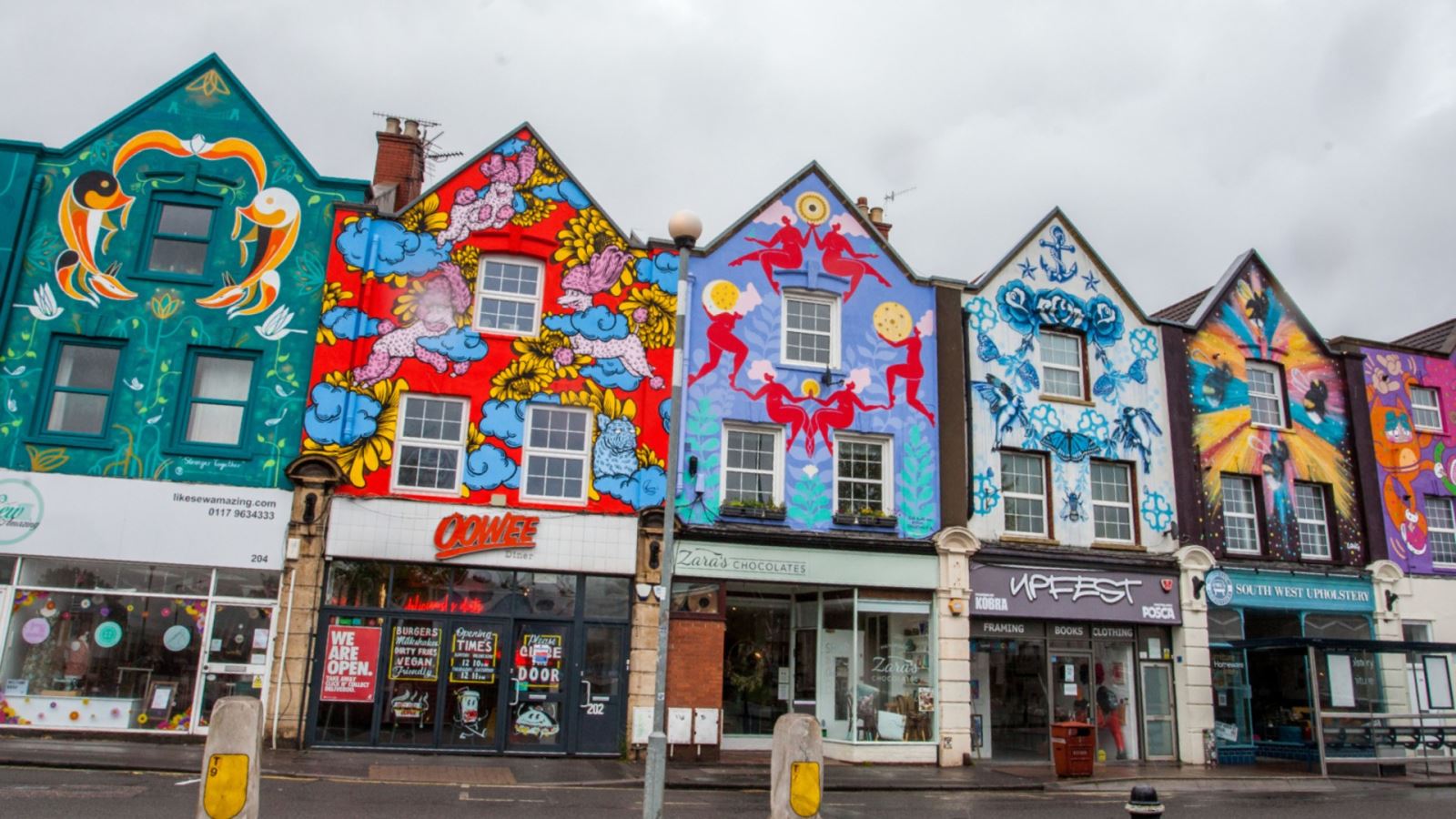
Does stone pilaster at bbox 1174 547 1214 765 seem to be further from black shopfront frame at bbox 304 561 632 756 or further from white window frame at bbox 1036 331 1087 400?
black shopfront frame at bbox 304 561 632 756

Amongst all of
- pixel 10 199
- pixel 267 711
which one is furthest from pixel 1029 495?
pixel 10 199

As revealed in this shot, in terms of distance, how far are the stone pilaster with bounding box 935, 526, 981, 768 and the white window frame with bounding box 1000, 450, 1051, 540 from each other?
1.17 meters

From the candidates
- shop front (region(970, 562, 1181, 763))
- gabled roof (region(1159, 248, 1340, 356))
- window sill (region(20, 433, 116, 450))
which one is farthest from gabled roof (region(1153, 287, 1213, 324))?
window sill (region(20, 433, 116, 450))

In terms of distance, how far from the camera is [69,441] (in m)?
17.3

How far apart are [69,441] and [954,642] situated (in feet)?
51.9

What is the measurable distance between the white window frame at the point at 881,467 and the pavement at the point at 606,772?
4835mm

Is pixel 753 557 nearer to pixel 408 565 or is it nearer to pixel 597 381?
pixel 597 381

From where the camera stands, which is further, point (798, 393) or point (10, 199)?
point (798, 393)

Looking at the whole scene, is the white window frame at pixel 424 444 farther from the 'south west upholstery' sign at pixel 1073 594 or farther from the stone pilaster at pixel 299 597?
the 'south west upholstery' sign at pixel 1073 594

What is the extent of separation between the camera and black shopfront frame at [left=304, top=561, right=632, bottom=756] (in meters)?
17.4

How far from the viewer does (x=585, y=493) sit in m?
18.9

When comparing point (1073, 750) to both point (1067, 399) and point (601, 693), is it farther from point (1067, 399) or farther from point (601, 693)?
point (601, 693)

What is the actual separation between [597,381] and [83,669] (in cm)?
960

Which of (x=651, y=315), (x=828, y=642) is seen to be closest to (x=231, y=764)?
(x=651, y=315)
